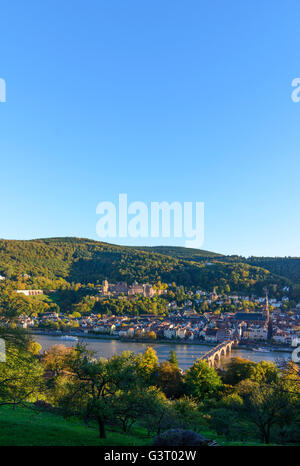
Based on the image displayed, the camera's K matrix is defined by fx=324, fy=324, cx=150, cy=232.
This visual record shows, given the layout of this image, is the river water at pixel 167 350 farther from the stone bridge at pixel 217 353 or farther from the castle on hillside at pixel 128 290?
the castle on hillside at pixel 128 290

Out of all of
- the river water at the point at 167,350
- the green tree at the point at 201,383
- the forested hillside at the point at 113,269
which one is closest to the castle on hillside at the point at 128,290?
the forested hillside at the point at 113,269

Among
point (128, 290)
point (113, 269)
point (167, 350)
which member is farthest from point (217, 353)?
point (113, 269)

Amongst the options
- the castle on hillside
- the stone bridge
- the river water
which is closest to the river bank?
the river water

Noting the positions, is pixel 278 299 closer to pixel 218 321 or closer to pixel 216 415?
pixel 218 321

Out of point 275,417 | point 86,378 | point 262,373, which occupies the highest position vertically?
point 86,378
